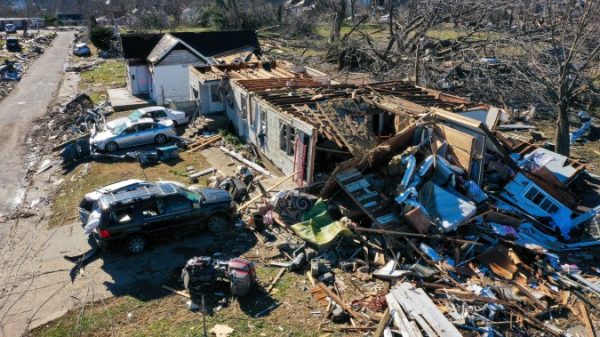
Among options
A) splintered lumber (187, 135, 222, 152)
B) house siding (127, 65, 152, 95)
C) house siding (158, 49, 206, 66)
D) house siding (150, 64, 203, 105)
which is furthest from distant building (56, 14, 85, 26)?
splintered lumber (187, 135, 222, 152)

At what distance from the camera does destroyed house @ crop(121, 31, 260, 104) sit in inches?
1253

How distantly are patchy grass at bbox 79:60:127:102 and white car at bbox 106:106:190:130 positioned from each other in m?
10.9

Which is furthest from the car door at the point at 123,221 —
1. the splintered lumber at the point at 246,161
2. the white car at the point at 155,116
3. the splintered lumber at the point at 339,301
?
the white car at the point at 155,116

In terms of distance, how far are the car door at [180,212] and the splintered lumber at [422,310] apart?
21.5 ft

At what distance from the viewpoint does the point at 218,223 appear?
575 inches

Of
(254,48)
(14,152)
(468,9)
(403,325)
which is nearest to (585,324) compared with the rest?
(403,325)

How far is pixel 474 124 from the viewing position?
46.9 ft

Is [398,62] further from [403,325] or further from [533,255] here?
[403,325]

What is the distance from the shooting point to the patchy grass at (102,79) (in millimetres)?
35562

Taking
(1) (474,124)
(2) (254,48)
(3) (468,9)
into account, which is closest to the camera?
(1) (474,124)

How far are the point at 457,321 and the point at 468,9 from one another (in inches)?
950

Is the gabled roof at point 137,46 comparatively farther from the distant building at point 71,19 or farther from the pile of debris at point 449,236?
the distant building at point 71,19

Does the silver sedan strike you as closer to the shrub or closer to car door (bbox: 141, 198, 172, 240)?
car door (bbox: 141, 198, 172, 240)

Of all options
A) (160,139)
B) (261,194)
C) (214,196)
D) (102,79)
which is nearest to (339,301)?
(214,196)
